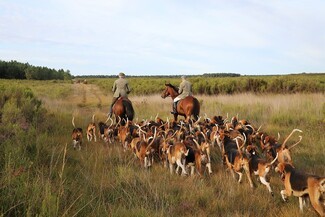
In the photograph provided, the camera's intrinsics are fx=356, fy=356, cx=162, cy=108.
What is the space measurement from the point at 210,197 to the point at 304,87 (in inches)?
894

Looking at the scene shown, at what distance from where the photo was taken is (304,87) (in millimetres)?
26031

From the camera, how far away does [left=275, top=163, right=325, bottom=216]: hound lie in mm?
4504

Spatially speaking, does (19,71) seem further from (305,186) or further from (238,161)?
(305,186)

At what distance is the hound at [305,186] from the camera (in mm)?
4504

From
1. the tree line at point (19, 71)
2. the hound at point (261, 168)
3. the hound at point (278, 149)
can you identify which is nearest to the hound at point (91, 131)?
the hound at point (278, 149)

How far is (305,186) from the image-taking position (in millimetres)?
4812

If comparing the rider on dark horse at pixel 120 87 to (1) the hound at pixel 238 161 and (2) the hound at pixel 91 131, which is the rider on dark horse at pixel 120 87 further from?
(1) the hound at pixel 238 161

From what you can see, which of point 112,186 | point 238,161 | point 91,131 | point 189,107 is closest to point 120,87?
point 189,107

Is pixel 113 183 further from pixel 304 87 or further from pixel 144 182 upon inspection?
pixel 304 87

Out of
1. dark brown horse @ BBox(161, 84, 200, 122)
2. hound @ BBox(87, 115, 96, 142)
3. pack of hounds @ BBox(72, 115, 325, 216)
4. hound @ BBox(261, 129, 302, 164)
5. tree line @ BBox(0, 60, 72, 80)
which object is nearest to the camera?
pack of hounds @ BBox(72, 115, 325, 216)

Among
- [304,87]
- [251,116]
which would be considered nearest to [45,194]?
[251,116]

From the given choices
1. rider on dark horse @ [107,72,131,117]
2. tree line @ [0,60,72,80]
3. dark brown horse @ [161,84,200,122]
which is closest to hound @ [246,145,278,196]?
dark brown horse @ [161,84,200,122]

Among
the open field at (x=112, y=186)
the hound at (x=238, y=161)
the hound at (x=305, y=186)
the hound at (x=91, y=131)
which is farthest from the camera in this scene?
the hound at (x=91, y=131)

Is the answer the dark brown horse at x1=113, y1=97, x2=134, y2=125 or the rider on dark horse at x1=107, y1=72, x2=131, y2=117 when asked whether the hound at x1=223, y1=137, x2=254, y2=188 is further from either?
the rider on dark horse at x1=107, y1=72, x2=131, y2=117
